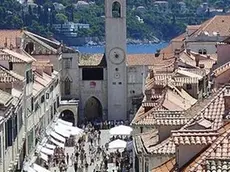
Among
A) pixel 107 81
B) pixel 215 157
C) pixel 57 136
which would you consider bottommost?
pixel 57 136

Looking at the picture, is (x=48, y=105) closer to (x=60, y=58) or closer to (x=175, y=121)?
(x=60, y=58)

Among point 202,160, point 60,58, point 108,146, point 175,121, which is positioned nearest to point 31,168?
point 108,146

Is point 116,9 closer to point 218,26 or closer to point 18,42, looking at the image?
point 218,26

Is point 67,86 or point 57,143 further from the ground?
point 57,143

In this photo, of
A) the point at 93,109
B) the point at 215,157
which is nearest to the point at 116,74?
the point at 93,109

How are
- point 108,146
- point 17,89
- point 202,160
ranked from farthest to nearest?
point 108,146, point 17,89, point 202,160

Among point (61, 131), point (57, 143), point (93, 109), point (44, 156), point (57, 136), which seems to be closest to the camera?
point (44, 156)

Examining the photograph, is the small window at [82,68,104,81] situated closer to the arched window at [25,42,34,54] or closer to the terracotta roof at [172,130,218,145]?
the arched window at [25,42,34,54]

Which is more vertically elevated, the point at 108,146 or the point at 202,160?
the point at 202,160
